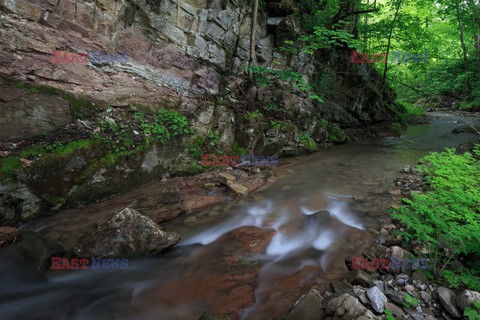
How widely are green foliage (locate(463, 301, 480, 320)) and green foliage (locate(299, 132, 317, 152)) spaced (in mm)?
7559

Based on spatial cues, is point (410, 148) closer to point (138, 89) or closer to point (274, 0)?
point (274, 0)

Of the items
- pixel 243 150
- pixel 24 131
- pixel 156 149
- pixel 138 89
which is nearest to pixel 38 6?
pixel 138 89

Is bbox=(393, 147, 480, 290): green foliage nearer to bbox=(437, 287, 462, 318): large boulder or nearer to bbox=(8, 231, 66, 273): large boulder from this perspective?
bbox=(437, 287, 462, 318): large boulder

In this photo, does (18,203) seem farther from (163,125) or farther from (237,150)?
(237,150)

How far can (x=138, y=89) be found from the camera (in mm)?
6695

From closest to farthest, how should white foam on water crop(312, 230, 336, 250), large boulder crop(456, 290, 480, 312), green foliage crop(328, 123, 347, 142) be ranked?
1. large boulder crop(456, 290, 480, 312)
2. white foam on water crop(312, 230, 336, 250)
3. green foliage crop(328, 123, 347, 142)

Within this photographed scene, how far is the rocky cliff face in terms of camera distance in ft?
15.4

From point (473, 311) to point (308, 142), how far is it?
25.9 feet

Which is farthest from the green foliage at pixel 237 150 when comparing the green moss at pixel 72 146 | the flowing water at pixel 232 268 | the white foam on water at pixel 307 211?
the green moss at pixel 72 146

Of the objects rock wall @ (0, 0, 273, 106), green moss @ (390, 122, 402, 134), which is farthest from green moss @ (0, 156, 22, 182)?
green moss @ (390, 122, 402, 134)

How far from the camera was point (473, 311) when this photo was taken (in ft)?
7.02

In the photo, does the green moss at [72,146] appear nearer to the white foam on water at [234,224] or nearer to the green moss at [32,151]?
the green moss at [32,151]

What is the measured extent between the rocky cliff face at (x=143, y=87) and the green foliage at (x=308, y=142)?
5cm

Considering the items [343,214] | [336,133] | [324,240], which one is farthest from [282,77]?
[324,240]
